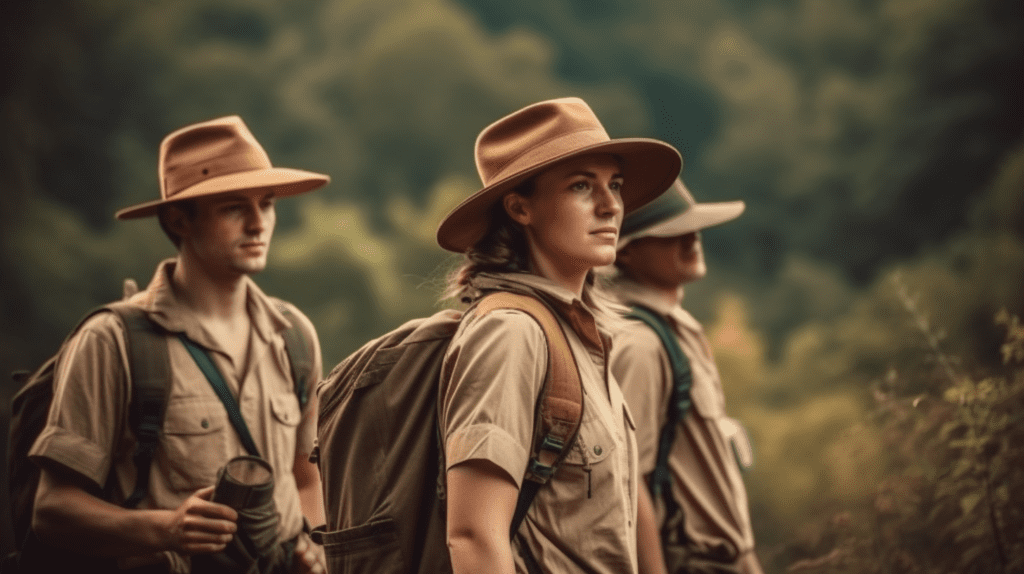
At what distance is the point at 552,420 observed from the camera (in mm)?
2646

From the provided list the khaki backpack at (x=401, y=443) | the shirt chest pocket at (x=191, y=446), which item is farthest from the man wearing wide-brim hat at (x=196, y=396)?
the khaki backpack at (x=401, y=443)

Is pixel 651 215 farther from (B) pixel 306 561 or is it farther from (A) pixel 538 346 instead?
(A) pixel 538 346

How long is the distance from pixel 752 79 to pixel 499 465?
18.8m

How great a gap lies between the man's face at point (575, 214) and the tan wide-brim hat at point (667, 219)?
5.45 ft

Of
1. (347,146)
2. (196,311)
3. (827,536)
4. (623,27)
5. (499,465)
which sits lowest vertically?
(827,536)

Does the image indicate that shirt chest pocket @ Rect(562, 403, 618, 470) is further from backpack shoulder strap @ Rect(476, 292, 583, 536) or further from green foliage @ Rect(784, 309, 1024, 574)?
green foliage @ Rect(784, 309, 1024, 574)

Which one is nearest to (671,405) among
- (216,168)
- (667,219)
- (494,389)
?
(667,219)

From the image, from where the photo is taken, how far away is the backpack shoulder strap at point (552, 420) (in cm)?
264

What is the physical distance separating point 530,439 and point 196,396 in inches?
62.8

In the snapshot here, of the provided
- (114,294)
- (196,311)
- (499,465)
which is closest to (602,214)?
(499,465)

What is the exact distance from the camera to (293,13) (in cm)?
1978

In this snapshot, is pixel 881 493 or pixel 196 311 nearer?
pixel 196 311

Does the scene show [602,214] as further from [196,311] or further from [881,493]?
[881,493]

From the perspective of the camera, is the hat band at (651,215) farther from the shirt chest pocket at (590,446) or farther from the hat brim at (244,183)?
the shirt chest pocket at (590,446)
